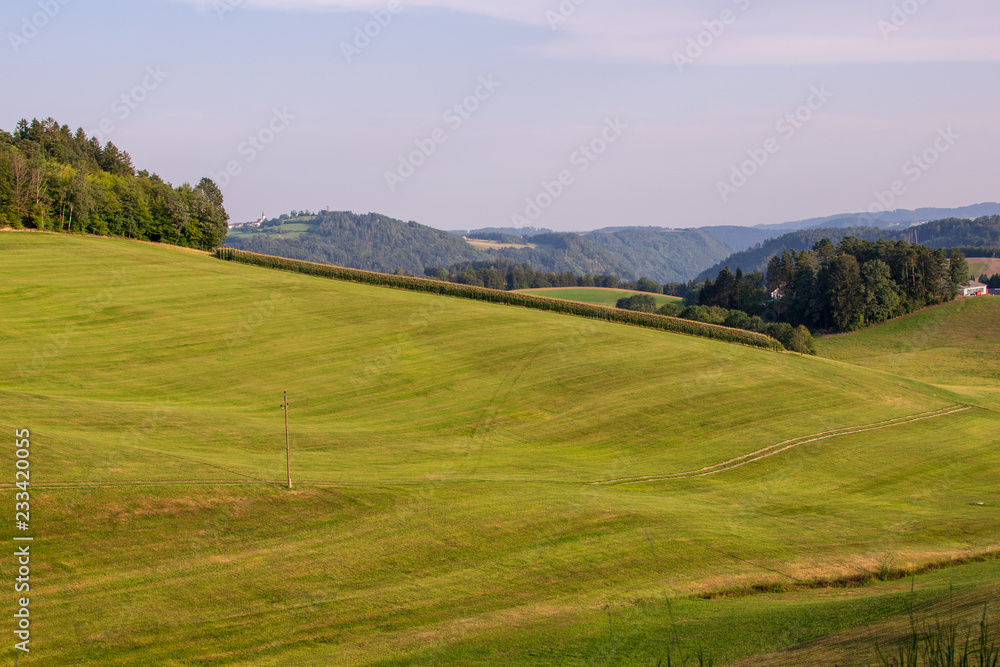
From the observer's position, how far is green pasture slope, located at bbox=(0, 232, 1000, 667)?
18.9 meters

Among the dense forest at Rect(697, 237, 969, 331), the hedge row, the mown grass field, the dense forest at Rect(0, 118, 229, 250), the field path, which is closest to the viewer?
the field path

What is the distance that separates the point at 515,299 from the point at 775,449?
4105 centimetres

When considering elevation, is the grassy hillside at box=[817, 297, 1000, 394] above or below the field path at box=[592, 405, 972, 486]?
above

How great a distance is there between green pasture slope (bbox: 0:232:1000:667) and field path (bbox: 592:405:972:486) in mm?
515

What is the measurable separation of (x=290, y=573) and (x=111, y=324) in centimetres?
4355

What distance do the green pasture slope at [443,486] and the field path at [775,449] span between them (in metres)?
0.51

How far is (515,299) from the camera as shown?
79375 mm

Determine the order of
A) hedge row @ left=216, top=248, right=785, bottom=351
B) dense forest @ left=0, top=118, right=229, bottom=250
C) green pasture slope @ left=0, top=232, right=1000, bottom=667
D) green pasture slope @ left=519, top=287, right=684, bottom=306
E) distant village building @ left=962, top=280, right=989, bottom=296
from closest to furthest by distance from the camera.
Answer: green pasture slope @ left=0, top=232, right=1000, bottom=667, hedge row @ left=216, top=248, right=785, bottom=351, dense forest @ left=0, top=118, right=229, bottom=250, distant village building @ left=962, top=280, right=989, bottom=296, green pasture slope @ left=519, top=287, right=684, bottom=306

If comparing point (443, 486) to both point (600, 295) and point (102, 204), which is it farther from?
point (600, 295)

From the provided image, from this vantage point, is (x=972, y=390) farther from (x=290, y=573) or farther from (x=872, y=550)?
(x=290, y=573)

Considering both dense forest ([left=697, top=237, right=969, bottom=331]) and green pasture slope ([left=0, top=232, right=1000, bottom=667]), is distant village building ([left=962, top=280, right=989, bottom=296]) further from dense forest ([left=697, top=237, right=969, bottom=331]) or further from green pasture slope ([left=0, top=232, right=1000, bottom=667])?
green pasture slope ([left=0, top=232, right=1000, bottom=667])

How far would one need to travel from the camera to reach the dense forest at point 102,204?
283ft

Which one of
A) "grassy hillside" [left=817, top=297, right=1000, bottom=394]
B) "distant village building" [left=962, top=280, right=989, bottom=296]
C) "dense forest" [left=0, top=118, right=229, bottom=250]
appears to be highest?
"dense forest" [left=0, top=118, right=229, bottom=250]

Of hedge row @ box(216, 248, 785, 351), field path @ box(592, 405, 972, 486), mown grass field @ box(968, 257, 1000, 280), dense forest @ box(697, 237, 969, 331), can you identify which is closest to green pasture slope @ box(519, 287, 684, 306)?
dense forest @ box(697, 237, 969, 331)
